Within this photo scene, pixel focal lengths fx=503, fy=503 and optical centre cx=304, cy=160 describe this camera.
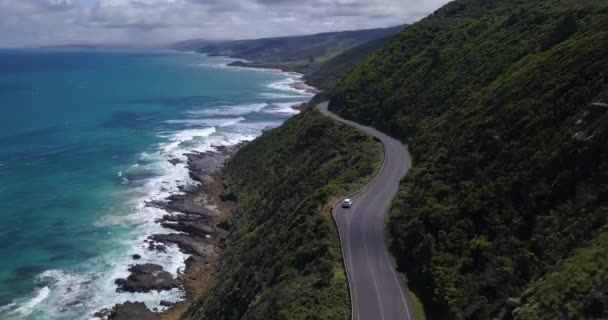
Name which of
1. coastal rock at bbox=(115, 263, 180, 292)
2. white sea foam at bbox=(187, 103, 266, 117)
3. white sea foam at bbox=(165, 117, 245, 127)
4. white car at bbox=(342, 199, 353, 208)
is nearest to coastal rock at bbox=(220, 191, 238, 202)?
coastal rock at bbox=(115, 263, 180, 292)

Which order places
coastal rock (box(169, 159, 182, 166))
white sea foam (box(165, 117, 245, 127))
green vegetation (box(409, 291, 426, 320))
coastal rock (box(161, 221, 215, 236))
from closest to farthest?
green vegetation (box(409, 291, 426, 320)) < coastal rock (box(161, 221, 215, 236)) < coastal rock (box(169, 159, 182, 166)) < white sea foam (box(165, 117, 245, 127))

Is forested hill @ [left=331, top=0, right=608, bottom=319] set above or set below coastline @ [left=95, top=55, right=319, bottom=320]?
above

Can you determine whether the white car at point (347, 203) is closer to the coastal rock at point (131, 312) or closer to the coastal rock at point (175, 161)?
the coastal rock at point (131, 312)

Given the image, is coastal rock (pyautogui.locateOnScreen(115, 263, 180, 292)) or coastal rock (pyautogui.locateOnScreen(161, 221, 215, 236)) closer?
coastal rock (pyautogui.locateOnScreen(115, 263, 180, 292))

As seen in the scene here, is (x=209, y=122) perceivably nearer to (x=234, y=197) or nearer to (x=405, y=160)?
(x=234, y=197)

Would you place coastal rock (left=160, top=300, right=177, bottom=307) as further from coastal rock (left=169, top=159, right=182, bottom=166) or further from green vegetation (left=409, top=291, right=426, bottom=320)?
coastal rock (left=169, top=159, right=182, bottom=166)

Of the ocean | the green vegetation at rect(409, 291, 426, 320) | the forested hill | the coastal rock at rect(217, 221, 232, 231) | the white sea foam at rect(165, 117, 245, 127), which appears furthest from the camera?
the white sea foam at rect(165, 117, 245, 127)

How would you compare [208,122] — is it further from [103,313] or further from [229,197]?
[103,313]

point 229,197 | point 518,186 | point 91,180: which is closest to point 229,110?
point 91,180
